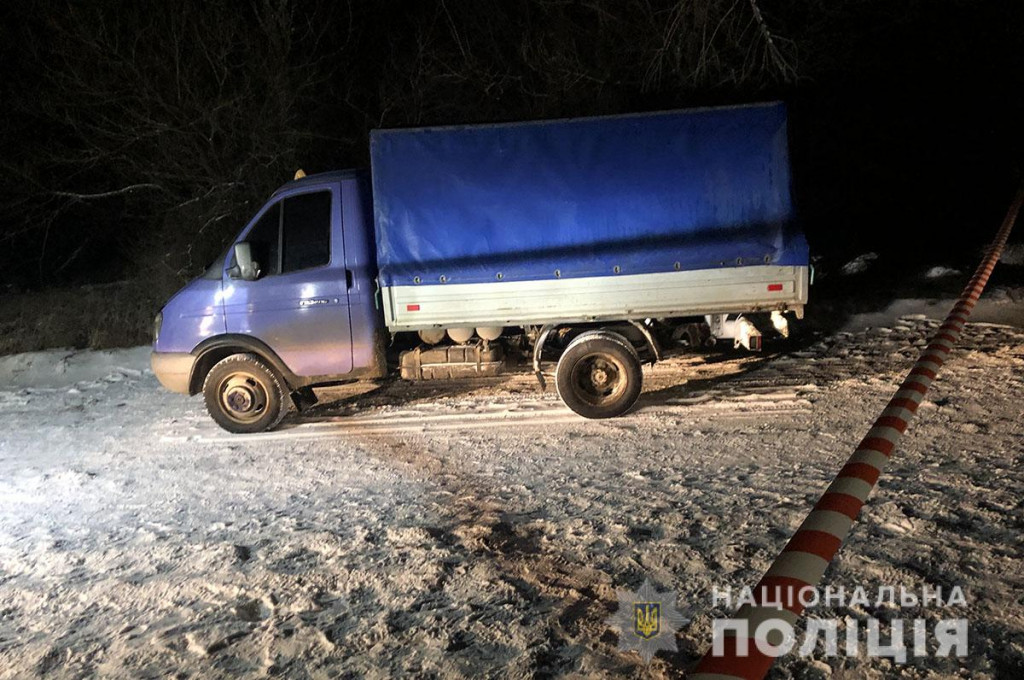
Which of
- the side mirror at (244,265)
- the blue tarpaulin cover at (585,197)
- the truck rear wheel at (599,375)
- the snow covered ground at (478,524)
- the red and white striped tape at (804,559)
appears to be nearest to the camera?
the red and white striped tape at (804,559)

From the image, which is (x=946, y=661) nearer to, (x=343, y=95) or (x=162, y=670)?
(x=162, y=670)

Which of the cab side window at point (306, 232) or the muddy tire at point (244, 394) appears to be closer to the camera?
the cab side window at point (306, 232)

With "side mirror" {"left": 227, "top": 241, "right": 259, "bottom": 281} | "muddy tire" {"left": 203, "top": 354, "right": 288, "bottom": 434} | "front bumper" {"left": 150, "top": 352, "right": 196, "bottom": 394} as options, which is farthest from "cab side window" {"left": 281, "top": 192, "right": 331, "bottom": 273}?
"front bumper" {"left": 150, "top": 352, "right": 196, "bottom": 394}

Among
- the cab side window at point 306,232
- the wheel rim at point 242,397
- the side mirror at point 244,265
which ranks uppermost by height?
the cab side window at point 306,232

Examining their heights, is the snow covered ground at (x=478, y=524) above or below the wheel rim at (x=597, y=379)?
below

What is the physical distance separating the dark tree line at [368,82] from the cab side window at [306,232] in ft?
19.8

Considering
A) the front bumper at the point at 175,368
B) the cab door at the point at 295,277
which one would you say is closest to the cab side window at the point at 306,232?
the cab door at the point at 295,277

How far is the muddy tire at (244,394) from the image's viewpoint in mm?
7277

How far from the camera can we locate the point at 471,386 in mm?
8742

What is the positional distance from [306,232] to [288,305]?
2.37ft

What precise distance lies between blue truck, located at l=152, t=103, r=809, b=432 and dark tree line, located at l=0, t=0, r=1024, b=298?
5.16 meters

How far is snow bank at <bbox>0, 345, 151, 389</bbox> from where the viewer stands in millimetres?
10805

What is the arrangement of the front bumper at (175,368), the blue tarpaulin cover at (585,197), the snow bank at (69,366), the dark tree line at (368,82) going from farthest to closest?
the dark tree line at (368,82) → the snow bank at (69,366) → the front bumper at (175,368) → the blue tarpaulin cover at (585,197)

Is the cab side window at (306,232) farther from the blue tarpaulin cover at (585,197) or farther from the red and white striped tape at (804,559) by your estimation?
the red and white striped tape at (804,559)
